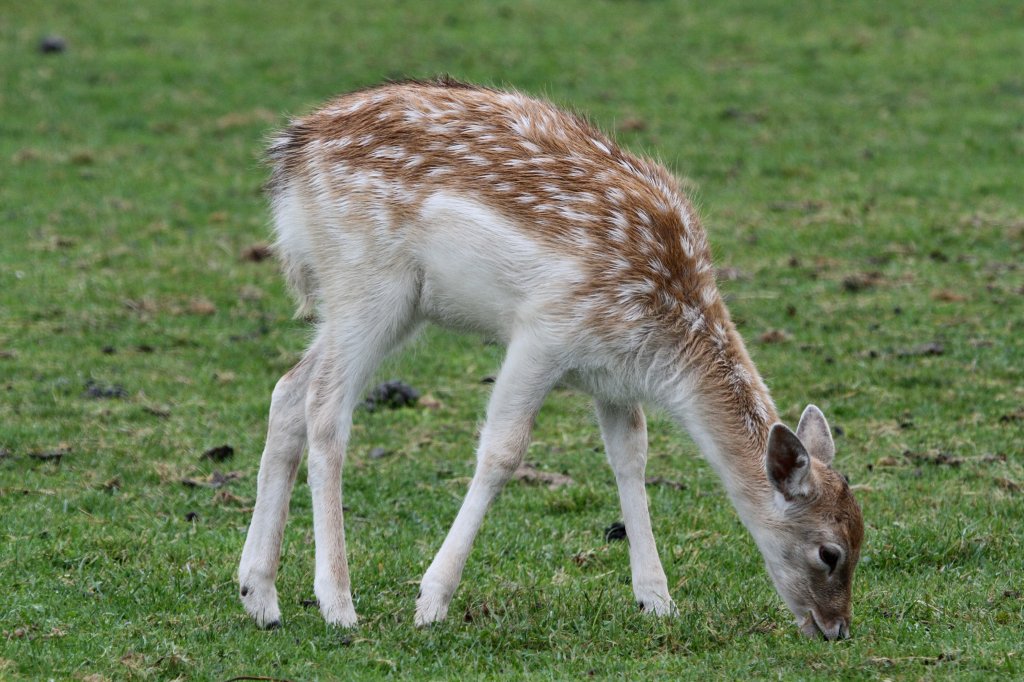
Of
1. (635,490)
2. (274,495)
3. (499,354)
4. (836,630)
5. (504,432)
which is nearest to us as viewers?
(836,630)

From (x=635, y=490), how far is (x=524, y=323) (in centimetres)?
98

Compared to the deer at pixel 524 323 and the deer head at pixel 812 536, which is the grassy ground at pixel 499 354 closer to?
the deer head at pixel 812 536

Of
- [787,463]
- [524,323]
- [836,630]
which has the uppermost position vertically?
[524,323]

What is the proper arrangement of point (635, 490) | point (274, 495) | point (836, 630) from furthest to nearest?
point (635, 490) → point (274, 495) → point (836, 630)

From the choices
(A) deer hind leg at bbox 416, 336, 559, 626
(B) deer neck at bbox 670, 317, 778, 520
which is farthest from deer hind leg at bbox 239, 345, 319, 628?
(B) deer neck at bbox 670, 317, 778, 520

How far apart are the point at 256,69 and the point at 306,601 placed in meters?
14.3

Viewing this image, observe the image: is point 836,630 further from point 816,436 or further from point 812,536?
point 816,436

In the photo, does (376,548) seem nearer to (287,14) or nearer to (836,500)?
(836,500)

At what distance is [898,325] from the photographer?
10.6 metres

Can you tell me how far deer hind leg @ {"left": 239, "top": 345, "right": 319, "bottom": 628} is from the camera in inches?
228

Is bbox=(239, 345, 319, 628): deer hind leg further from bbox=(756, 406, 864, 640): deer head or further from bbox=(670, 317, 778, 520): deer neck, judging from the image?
bbox=(756, 406, 864, 640): deer head

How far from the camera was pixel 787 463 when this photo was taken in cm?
550

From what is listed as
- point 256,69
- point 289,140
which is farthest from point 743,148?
point 289,140

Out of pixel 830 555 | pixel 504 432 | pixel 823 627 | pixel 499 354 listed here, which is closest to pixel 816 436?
pixel 830 555
